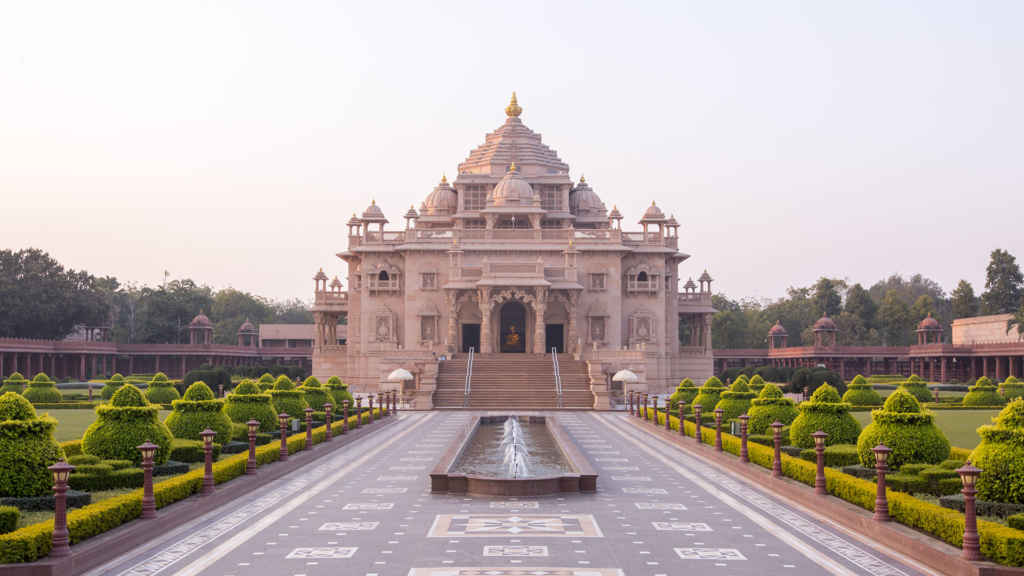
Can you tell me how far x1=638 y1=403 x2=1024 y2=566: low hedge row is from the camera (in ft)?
35.5

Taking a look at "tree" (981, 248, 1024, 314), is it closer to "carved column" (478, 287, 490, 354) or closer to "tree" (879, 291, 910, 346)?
"tree" (879, 291, 910, 346)

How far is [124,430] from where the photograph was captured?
17.3 metres

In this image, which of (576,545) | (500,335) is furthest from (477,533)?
(500,335)

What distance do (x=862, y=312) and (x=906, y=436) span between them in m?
79.4

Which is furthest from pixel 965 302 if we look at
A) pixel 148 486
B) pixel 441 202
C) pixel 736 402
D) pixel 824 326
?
pixel 148 486

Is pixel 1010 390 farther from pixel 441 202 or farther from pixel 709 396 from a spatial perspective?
pixel 441 202

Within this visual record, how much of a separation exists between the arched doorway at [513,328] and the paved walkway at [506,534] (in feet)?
123

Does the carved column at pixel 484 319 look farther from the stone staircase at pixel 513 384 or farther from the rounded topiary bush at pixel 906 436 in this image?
the rounded topiary bush at pixel 906 436

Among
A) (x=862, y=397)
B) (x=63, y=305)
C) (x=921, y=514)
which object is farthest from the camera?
(x=63, y=305)

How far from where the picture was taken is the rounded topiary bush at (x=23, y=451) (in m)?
13.4

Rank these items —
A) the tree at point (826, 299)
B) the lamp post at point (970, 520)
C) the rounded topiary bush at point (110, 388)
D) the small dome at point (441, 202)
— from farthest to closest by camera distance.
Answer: the tree at point (826, 299) → the small dome at point (441, 202) → the rounded topiary bush at point (110, 388) → the lamp post at point (970, 520)

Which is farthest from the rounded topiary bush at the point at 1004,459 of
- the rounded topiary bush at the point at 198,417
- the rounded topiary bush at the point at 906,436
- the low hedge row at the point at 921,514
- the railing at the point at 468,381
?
the railing at the point at 468,381

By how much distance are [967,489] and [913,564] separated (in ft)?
4.28

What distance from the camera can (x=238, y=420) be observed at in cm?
2536
